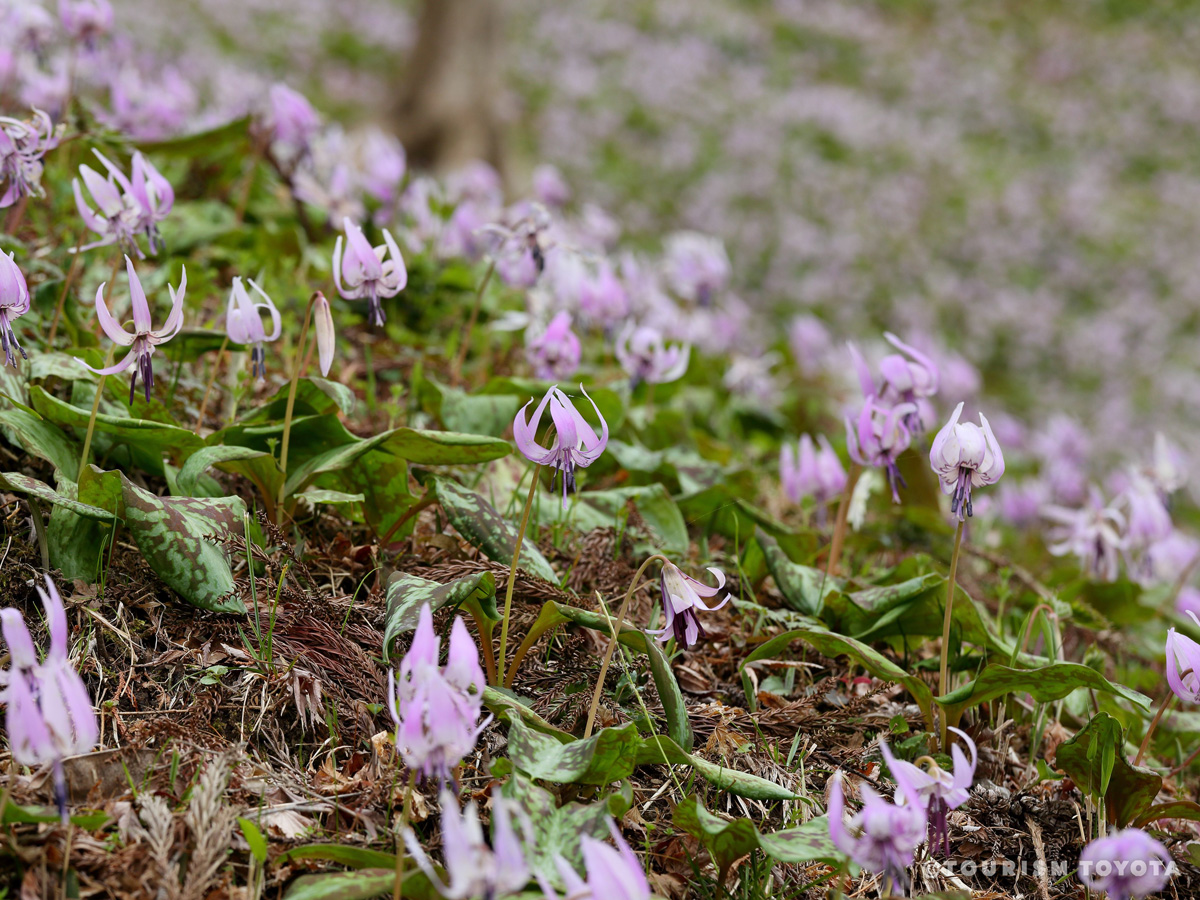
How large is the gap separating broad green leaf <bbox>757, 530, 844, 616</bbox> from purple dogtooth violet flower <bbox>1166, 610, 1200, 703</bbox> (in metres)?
0.64

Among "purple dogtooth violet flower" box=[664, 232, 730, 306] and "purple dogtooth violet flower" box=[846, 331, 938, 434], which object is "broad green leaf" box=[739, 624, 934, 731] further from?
"purple dogtooth violet flower" box=[664, 232, 730, 306]

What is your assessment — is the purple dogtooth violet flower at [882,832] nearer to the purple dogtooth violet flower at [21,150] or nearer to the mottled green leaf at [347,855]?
the mottled green leaf at [347,855]

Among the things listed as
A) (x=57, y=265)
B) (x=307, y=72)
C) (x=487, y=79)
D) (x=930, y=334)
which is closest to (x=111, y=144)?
(x=57, y=265)

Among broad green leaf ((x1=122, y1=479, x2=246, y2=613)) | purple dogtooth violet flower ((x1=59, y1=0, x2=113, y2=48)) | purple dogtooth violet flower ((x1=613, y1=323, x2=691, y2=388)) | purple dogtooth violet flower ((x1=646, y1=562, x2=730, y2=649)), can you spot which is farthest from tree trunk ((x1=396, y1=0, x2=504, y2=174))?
purple dogtooth violet flower ((x1=646, y1=562, x2=730, y2=649))

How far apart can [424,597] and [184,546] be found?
427mm

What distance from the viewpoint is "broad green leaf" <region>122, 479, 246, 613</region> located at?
155 centimetres

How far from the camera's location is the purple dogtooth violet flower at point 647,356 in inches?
107

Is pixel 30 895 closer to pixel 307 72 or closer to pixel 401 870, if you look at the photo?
pixel 401 870

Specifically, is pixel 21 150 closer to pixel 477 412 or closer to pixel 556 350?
pixel 477 412

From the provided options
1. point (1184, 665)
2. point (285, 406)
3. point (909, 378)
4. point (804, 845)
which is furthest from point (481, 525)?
point (1184, 665)

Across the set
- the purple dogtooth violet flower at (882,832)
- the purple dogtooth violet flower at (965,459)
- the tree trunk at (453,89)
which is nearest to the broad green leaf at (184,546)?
the purple dogtooth violet flower at (882,832)

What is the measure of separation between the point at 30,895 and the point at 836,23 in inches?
768

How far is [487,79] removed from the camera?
768 cm

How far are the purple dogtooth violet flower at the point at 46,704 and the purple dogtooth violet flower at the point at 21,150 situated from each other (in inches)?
44.9
